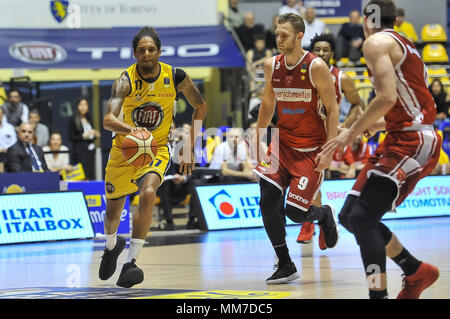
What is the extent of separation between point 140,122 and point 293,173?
1.52 m

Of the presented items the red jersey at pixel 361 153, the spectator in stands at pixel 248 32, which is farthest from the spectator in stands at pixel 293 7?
the red jersey at pixel 361 153

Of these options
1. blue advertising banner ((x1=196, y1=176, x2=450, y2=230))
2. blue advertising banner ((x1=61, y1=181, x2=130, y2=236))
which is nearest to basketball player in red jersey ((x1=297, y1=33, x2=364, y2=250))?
blue advertising banner ((x1=196, y1=176, x2=450, y2=230))

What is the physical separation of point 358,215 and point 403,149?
55cm

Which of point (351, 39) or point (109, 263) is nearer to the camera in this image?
point (109, 263)

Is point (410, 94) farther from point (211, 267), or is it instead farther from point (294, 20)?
point (211, 267)

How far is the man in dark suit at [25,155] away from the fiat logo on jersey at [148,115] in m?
6.58

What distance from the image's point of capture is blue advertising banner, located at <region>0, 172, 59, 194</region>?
43.5ft

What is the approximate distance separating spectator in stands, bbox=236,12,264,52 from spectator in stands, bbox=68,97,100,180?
5.28 metres

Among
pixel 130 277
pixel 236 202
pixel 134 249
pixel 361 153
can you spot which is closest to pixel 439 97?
pixel 361 153

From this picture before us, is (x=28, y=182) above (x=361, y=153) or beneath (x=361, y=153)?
above

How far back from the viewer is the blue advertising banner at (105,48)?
18094mm

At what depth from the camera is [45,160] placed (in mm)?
14875

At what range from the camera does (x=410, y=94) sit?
5.92m

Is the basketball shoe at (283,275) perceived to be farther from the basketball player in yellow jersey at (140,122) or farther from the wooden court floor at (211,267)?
the basketball player in yellow jersey at (140,122)
